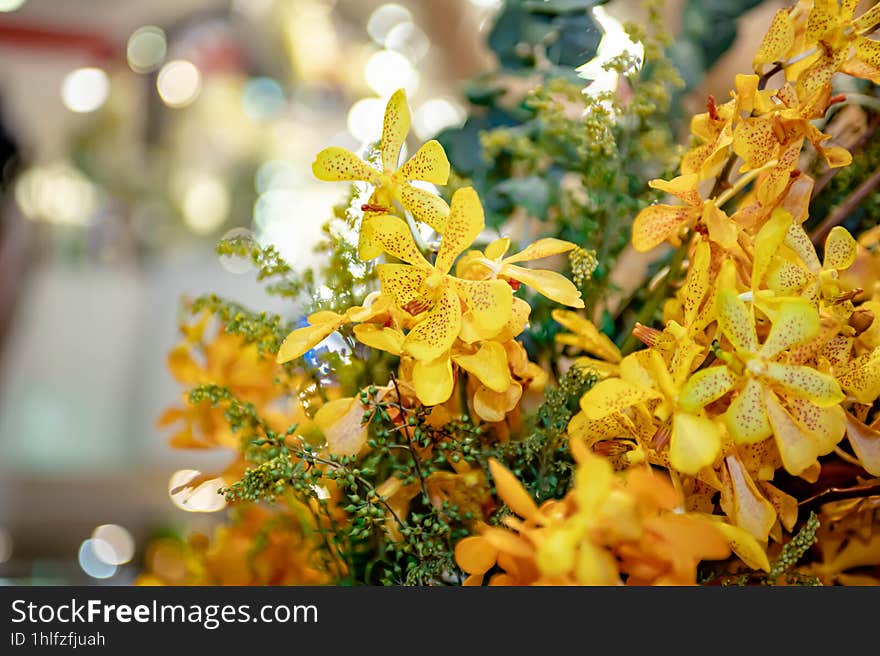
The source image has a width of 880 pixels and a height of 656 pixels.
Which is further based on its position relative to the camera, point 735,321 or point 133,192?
point 133,192

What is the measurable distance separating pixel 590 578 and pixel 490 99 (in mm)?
452

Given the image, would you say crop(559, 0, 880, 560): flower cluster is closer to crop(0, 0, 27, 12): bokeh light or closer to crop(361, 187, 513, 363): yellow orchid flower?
crop(361, 187, 513, 363): yellow orchid flower

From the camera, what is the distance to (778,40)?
34 centimetres

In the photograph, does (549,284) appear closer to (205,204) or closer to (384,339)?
(384,339)

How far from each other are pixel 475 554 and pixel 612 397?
8 cm

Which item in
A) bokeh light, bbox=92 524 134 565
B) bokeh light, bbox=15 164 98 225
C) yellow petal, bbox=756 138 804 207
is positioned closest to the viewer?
yellow petal, bbox=756 138 804 207

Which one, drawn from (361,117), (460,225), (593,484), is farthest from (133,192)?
(593,484)

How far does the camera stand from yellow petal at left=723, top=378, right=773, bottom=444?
0.27 metres

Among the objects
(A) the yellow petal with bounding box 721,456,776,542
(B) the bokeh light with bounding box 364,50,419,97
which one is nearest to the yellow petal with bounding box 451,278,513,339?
(A) the yellow petal with bounding box 721,456,776,542

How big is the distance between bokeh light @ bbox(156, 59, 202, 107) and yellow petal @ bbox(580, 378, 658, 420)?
204 cm

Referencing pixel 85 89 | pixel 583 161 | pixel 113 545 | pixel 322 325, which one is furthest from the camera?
pixel 85 89

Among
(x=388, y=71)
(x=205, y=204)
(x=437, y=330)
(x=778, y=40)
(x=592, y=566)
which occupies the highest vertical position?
(x=388, y=71)

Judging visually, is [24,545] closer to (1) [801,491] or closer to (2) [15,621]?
(2) [15,621]

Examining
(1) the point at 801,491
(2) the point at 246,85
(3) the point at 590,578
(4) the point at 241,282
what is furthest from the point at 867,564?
(2) the point at 246,85
